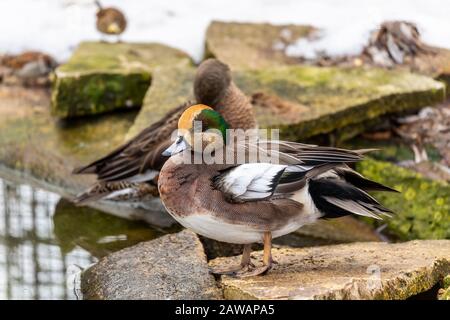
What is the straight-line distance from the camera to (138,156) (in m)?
5.57

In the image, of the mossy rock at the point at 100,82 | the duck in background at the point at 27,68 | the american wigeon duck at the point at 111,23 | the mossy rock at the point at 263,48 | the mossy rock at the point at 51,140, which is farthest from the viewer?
the american wigeon duck at the point at 111,23

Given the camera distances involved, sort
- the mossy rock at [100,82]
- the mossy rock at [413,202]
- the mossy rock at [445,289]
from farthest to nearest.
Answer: the mossy rock at [100,82] < the mossy rock at [413,202] < the mossy rock at [445,289]

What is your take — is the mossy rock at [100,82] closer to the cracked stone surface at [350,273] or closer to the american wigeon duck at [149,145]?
the american wigeon duck at [149,145]

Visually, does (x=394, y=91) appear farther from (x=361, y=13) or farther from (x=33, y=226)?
(x=33, y=226)

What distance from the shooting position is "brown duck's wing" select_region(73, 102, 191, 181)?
17.8 ft

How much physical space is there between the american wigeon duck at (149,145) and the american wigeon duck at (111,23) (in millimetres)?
2223

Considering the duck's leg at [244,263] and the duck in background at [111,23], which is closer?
the duck's leg at [244,263]

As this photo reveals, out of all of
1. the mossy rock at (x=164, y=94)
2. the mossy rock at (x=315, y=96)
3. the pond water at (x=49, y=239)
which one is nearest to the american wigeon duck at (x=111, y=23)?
the mossy rock at (x=164, y=94)

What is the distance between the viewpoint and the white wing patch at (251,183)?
3.70 meters

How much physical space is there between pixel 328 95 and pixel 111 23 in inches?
91.4

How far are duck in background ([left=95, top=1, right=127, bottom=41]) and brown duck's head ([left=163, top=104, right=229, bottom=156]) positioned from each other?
4029mm

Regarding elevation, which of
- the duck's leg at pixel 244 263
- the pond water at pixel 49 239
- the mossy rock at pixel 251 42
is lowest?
the pond water at pixel 49 239

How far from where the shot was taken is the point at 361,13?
7.77 metres
